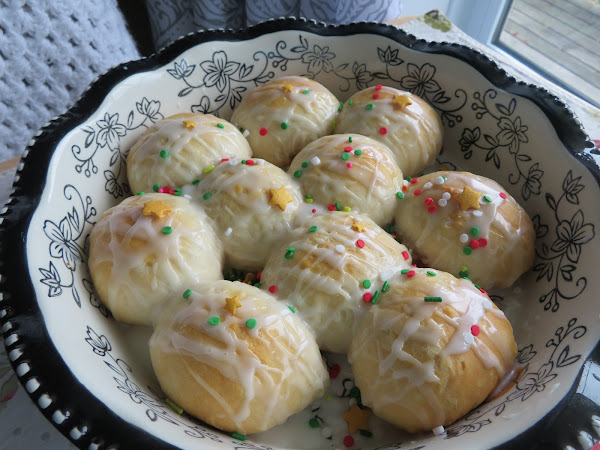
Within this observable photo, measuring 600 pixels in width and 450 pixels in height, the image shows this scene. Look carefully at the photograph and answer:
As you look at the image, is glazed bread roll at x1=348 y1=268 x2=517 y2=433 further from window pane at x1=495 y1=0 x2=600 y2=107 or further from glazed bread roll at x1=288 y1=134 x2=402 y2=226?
window pane at x1=495 y1=0 x2=600 y2=107

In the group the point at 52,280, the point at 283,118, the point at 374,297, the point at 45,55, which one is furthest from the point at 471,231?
the point at 45,55

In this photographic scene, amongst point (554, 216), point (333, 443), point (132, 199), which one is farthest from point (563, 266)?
point (132, 199)

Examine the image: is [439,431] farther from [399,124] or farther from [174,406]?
[399,124]

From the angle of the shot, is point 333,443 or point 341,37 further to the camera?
point 341,37

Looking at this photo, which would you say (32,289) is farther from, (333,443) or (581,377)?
(581,377)

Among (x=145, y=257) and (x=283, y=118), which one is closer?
(x=145, y=257)

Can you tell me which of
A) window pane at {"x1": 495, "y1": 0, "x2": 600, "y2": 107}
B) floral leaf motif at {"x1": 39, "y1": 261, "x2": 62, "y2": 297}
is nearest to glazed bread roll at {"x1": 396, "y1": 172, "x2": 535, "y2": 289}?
floral leaf motif at {"x1": 39, "y1": 261, "x2": 62, "y2": 297}
